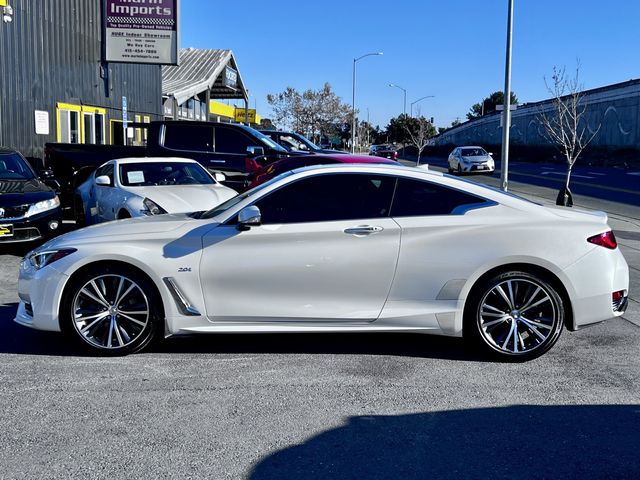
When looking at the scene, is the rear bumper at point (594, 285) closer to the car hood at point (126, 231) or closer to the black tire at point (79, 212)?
the car hood at point (126, 231)

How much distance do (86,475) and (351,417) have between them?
1.60 metres

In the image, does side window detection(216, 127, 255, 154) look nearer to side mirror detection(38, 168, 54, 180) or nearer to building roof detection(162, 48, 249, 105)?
side mirror detection(38, 168, 54, 180)

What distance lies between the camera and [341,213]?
18.1 ft

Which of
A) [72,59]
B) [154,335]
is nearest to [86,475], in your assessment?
[154,335]

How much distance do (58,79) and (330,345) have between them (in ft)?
64.3

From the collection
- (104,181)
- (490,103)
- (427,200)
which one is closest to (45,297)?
(427,200)

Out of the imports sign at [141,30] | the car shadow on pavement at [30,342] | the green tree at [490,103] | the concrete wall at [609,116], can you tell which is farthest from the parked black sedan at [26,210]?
the green tree at [490,103]

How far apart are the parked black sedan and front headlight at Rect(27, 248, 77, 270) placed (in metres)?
4.64

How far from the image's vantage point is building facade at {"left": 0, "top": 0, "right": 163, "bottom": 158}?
65.0ft

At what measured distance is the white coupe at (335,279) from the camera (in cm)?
537

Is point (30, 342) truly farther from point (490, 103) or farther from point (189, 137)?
point (490, 103)

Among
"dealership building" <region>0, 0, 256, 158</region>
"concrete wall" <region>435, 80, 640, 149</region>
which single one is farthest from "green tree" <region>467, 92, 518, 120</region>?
"dealership building" <region>0, 0, 256, 158</region>

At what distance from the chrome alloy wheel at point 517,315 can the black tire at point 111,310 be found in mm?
2574

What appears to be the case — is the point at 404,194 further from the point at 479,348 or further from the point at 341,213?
the point at 479,348
